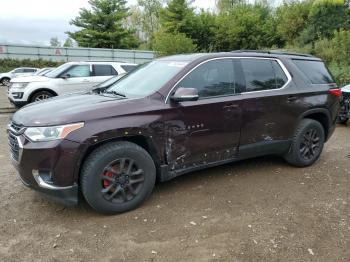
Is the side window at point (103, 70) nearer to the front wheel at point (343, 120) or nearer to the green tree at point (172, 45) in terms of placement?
the front wheel at point (343, 120)

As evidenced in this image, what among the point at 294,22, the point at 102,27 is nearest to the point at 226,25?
the point at 294,22

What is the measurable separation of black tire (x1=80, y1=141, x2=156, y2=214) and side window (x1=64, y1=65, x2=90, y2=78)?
791 centimetres

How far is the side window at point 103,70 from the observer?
11391 millimetres

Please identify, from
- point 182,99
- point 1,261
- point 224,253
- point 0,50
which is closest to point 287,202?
point 224,253

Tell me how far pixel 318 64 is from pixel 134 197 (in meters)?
3.70

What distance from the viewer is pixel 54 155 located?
3506 millimetres

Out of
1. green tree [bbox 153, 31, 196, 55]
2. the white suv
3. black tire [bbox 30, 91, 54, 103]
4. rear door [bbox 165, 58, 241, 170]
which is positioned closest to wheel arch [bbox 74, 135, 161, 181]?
rear door [bbox 165, 58, 241, 170]

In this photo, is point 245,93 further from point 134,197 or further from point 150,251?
point 150,251

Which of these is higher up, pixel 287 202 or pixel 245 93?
pixel 245 93

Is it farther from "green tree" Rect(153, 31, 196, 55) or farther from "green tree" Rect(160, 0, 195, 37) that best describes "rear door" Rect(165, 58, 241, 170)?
"green tree" Rect(160, 0, 195, 37)

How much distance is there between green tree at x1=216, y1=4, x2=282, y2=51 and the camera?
131 feet

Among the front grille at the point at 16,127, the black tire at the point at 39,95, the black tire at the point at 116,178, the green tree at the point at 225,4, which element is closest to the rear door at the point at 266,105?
the black tire at the point at 116,178

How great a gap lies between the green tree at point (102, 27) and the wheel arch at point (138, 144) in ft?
132

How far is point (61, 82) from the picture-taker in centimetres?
1091
